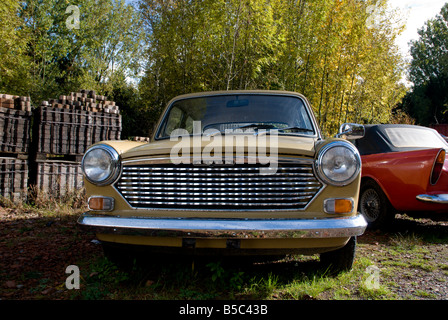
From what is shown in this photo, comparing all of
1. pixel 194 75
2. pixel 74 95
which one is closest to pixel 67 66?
pixel 194 75

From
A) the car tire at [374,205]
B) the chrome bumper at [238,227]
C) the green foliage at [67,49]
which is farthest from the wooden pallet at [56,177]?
the green foliage at [67,49]

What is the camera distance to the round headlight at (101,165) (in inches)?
98.0

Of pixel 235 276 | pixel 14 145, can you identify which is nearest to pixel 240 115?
pixel 235 276

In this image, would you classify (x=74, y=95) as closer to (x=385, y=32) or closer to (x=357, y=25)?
(x=357, y=25)

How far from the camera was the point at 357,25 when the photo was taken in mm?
8562

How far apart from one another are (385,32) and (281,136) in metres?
11.8

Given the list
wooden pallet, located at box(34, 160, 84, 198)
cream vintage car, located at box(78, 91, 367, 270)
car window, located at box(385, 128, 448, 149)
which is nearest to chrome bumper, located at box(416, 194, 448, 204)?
car window, located at box(385, 128, 448, 149)

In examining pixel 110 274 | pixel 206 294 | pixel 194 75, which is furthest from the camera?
pixel 194 75

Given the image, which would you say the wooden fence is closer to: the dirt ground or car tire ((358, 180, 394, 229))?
the dirt ground

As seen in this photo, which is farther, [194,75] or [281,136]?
[194,75]

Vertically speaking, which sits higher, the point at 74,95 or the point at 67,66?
the point at 67,66

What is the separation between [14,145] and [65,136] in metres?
0.79

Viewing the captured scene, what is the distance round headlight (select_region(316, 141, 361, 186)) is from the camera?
2.33 meters

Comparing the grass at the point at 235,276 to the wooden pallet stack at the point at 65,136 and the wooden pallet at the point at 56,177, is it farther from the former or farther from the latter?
the wooden pallet stack at the point at 65,136
